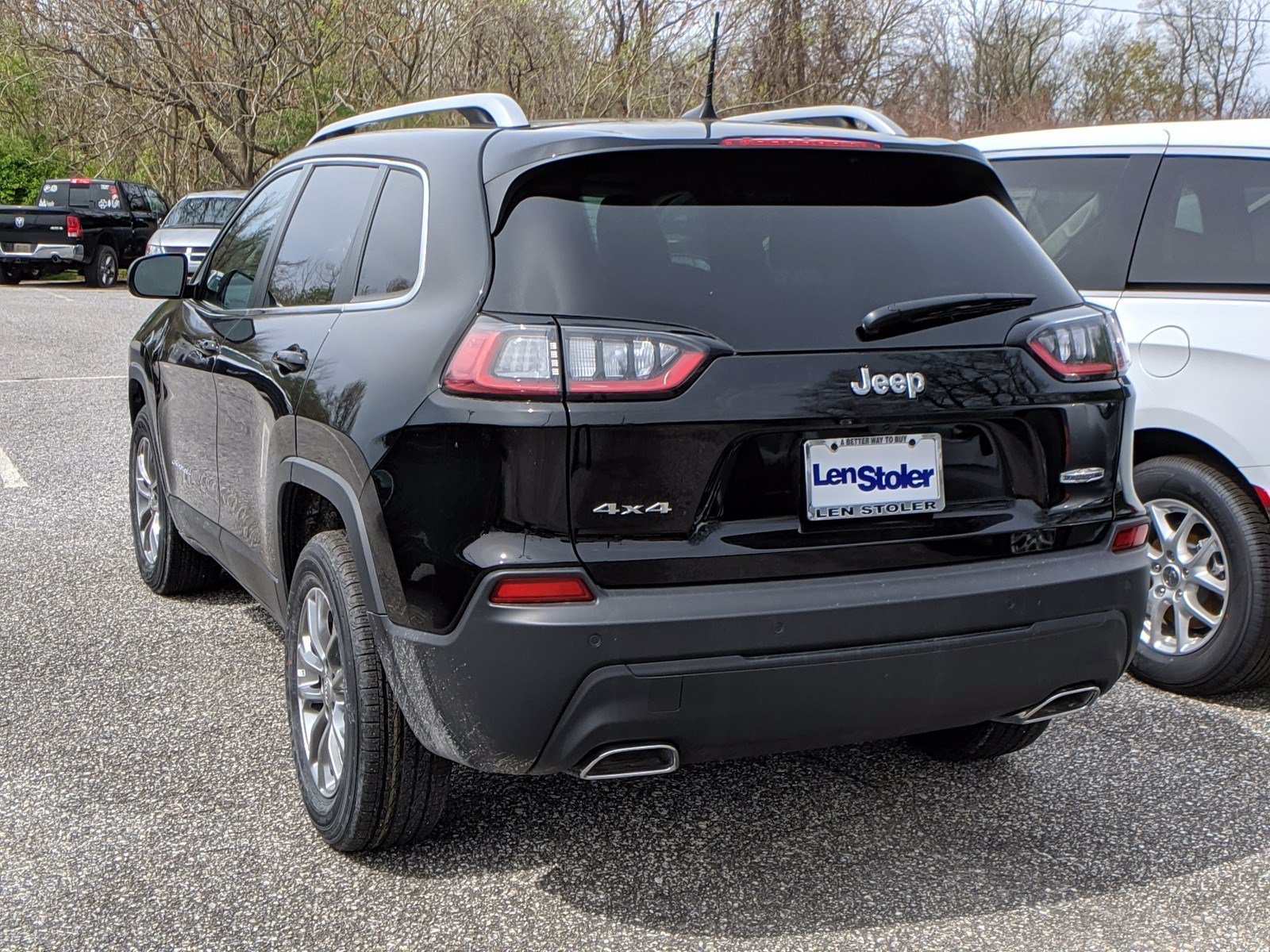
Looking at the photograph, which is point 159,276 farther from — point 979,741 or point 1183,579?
point 1183,579

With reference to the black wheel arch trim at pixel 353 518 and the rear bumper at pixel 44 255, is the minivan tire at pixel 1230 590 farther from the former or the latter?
the rear bumper at pixel 44 255

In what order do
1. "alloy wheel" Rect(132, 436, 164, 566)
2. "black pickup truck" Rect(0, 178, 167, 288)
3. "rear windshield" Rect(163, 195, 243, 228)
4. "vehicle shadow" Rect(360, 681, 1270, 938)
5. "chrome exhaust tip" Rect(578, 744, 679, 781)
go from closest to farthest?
"chrome exhaust tip" Rect(578, 744, 679, 781) < "vehicle shadow" Rect(360, 681, 1270, 938) < "alloy wheel" Rect(132, 436, 164, 566) < "rear windshield" Rect(163, 195, 243, 228) < "black pickup truck" Rect(0, 178, 167, 288)

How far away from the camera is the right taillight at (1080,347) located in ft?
10.1

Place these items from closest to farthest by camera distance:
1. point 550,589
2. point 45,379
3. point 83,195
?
1. point 550,589
2. point 45,379
3. point 83,195

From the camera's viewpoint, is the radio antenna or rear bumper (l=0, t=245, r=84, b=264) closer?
the radio antenna

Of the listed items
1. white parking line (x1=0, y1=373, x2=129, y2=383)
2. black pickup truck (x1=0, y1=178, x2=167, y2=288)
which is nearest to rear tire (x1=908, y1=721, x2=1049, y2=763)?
white parking line (x1=0, y1=373, x2=129, y2=383)

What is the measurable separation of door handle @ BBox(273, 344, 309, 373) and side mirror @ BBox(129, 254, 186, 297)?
139 centimetres

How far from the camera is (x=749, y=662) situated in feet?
9.03

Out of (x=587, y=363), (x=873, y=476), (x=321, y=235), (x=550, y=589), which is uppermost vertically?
(x=321, y=235)

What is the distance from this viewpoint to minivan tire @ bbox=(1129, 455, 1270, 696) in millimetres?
4359

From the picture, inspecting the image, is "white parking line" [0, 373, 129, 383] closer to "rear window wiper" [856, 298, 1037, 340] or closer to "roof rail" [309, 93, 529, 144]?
"roof rail" [309, 93, 529, 144]

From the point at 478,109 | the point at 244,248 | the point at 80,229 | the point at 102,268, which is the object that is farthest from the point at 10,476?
the point at 102,268

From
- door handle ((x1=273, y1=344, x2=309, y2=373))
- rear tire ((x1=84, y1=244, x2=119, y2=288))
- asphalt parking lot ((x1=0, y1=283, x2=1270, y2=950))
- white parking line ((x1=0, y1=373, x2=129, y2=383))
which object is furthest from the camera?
rear tire ((x1=84, y1=244, x2=119, y2=288))

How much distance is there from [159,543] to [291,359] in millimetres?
2286
